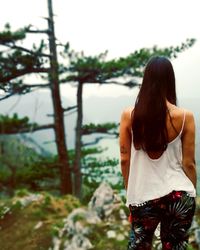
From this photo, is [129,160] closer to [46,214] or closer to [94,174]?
[46,214]

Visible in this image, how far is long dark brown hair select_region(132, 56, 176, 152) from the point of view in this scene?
2736 millimetres

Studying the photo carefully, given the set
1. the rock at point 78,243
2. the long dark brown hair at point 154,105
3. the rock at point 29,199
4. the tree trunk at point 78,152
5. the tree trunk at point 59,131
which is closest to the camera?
the long dark brown hair at point 154,105

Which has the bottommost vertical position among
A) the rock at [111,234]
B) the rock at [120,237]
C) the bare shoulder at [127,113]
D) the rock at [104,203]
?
the rock at [120,237]

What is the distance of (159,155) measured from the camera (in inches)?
111

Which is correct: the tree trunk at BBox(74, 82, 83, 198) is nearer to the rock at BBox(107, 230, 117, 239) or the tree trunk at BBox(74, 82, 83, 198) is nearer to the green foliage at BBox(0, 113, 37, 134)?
the green foliage at BBox(0, 113, 37, 134)

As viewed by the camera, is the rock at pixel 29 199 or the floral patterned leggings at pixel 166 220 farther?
the rock at pixel 29 199

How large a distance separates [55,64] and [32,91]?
0.95 meters

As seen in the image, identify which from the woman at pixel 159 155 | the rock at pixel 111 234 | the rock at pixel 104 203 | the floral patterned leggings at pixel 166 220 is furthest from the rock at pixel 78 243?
the woman at pixel 159 155

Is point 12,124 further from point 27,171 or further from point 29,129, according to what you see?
point 27,171

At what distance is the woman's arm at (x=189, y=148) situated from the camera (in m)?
2.78

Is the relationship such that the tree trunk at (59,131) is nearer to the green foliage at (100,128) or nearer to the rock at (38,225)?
the green foliage at (100,128)

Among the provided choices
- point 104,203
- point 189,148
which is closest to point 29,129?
point 104,203

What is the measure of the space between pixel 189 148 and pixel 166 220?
416 millimetres

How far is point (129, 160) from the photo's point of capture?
2.91 m
